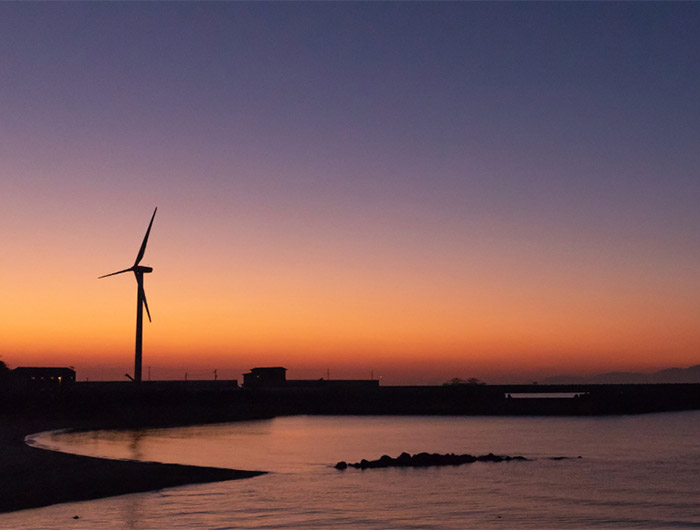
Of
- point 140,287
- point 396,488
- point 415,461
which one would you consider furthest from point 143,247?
point 396,488

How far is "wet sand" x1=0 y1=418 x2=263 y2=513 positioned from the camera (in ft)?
147

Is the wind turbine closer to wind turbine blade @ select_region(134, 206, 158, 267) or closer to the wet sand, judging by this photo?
wind turbine blade @ select_region(134, 206, 158, 267)

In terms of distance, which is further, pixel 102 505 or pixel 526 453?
pixel 526 453

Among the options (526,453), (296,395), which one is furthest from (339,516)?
(296,395)

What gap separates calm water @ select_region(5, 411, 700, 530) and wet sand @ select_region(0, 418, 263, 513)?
1931 millimetres

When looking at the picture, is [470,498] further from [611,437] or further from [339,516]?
[611,437]

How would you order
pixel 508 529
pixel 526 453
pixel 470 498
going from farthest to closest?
pixel 526 453 → pixel 470 498 → pixel 508 529

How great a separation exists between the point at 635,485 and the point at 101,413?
10560 cm

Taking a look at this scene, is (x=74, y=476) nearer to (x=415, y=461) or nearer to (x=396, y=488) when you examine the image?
(x=396, y=488)

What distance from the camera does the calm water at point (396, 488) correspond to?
4172 cm

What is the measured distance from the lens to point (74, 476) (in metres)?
51.7

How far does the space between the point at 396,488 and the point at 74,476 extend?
20.6 m

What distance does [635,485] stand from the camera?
2367 inches

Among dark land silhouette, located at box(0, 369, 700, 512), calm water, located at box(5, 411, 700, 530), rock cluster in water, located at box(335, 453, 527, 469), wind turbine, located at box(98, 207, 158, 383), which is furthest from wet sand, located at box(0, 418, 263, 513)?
wind turbine, located at box(98, 207, 158, 383)
